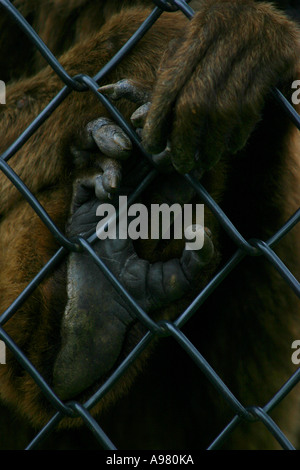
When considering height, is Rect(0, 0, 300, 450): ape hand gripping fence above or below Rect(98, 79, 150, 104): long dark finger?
below

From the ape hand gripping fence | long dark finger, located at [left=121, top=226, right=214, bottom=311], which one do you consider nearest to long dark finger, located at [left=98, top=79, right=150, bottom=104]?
the ape hand gripping fence

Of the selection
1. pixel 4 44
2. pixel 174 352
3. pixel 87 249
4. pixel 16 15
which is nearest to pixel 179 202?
pixel 87 249

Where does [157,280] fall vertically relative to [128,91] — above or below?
below

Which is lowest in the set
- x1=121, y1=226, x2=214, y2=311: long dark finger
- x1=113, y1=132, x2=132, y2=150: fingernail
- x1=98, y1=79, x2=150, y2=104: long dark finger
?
x1=121, y1=226, x2=214, y2=311: long dark finger

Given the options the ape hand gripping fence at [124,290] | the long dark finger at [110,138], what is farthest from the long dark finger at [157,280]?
the long dark finger at [110,138]

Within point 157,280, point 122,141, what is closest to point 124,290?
point 157,280

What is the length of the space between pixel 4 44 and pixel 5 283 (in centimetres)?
92

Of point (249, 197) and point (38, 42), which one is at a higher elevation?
point (38, 42)

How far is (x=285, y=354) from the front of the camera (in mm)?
1706

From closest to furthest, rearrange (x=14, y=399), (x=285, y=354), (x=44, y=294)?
(x=44, y=294), (x=14, y=399), (x=285, y=354)

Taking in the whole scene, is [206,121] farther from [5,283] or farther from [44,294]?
[5,283]

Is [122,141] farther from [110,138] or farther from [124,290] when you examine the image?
[124,290]

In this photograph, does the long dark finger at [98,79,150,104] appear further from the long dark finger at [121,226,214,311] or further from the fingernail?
the long dark finger at [121,226,214,311]

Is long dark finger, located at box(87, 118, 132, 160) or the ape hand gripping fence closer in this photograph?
the ape hand gripping fence
